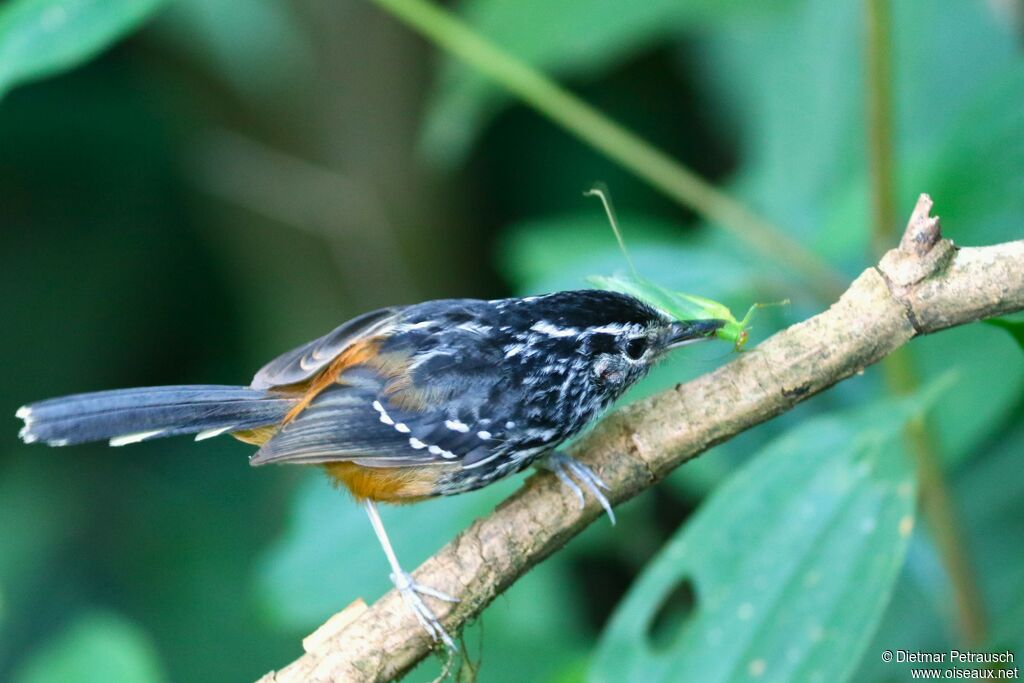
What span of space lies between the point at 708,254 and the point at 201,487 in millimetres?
3539

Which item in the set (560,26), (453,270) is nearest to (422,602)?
(560,26)

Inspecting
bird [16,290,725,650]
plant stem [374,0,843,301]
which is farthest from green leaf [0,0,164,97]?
bird [16,290,725,650]

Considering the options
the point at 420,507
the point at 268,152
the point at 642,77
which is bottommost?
the point at 420,507

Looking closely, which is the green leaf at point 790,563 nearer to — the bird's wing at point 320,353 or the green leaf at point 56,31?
the bird's wing at point 320,353

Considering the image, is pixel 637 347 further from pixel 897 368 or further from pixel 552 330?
pixel 897 368

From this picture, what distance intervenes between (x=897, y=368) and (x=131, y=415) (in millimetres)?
2190

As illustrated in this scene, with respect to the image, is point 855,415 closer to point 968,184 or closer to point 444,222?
point 968,184

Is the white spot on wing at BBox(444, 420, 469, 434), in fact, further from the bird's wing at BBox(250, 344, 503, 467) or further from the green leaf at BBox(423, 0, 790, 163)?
the green leaf at BBox(423, 0, 790, 163)

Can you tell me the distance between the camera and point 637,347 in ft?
9.34

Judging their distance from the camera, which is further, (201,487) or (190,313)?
(190,313)

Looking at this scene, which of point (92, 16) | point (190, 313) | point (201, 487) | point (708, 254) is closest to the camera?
point (92, 16)

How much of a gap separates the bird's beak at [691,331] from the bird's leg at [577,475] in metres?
0.44

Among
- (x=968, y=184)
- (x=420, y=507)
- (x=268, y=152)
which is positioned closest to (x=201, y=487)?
(x=268, y=152)

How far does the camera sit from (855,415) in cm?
299
